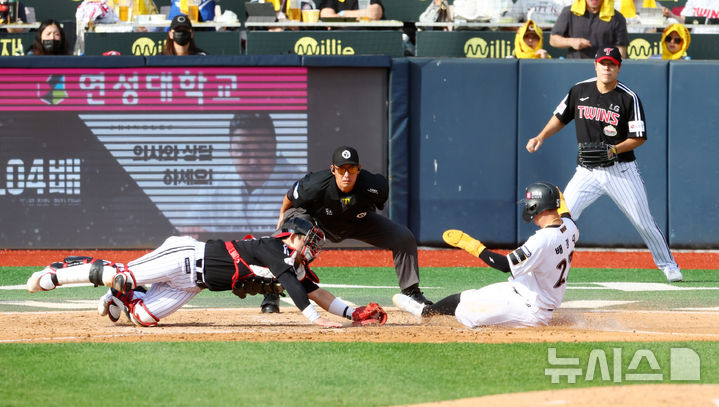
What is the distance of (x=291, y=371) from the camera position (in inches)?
214

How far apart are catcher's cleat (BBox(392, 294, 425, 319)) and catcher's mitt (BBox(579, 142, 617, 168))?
2632mm

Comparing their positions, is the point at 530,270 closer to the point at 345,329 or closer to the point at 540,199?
the point at 540,199

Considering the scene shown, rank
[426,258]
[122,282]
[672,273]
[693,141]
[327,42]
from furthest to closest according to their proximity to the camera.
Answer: [327,42] < [693,141] < [426,258] < [672,273] < [122,282]

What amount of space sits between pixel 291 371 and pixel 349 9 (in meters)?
8.53

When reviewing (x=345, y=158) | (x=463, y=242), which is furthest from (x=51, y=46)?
(x=463, y=242)

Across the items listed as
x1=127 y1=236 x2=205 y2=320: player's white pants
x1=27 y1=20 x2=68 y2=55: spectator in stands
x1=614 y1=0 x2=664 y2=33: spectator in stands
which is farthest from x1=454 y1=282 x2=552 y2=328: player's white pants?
x1=27 y1=20 x2=68 y2=55: spectator in stands

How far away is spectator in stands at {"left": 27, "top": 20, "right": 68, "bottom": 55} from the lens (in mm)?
12023

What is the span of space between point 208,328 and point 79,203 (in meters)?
5.55

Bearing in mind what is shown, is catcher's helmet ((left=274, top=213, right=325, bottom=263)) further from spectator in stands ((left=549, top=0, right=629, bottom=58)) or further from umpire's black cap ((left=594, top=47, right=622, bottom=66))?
spectator in stands ((left=549, top=0, right=629, bottom=58))

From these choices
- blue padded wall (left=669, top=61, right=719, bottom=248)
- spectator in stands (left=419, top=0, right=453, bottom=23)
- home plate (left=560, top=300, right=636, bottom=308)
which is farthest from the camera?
spectator in stands (left=419, top=0, right=453, bottom=23)

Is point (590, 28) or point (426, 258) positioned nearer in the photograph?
point (426, 258)

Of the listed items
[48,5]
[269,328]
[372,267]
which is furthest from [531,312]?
[48,5]

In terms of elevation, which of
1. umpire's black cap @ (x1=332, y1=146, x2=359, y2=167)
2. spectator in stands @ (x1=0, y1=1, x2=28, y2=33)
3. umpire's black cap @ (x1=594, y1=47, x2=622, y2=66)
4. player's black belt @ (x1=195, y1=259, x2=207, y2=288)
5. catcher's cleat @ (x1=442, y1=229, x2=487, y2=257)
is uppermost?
spectator in stands @ (x1=0, y1=1, x2=28, y2=33)

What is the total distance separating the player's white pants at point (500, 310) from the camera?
677cm
